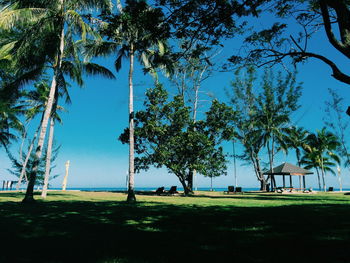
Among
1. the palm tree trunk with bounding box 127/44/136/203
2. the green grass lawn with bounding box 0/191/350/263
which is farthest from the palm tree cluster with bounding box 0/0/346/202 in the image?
the green grass lawn with bounding box 0/191/350/263

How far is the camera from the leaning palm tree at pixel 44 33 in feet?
43.9

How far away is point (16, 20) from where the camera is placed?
1246 cm

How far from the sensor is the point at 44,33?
1484 centimetres

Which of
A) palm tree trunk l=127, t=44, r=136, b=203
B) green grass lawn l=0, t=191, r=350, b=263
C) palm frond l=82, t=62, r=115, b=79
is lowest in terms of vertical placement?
green grass lawn l=0, t=191, r=350, b=263

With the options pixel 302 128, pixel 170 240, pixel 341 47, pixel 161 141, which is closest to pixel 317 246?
pixel 170 240

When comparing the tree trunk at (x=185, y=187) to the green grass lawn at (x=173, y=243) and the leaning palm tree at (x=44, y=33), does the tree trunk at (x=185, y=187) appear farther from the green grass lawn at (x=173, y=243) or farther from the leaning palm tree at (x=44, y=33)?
the green grass lawn at (x=173, y=243)

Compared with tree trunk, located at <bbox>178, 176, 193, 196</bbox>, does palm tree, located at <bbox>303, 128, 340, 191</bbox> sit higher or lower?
higher

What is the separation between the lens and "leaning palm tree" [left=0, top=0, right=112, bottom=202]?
13.4m

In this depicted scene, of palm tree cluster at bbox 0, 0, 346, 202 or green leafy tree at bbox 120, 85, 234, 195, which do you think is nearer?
palm tree cluster at bbox 0, 0, 346, 202

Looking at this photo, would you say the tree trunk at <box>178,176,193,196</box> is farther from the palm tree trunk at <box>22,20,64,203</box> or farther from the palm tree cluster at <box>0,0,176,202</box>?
the palm tree trunk at <box>22,20,64,203</box>

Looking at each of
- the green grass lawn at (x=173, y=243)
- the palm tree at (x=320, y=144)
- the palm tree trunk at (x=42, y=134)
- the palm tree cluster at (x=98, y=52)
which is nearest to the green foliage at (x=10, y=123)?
the palm tree cluster at (x=98, y=52)

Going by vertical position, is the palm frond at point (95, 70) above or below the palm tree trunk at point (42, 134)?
above

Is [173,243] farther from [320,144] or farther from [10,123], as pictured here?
[320,144]

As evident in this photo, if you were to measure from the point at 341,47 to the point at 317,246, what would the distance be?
6006 millimetres
